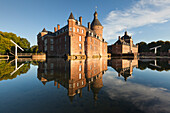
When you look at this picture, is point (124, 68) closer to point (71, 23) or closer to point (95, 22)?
point (71, 23)

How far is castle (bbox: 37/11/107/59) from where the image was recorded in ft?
102

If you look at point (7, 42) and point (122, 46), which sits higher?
point (7, 42)

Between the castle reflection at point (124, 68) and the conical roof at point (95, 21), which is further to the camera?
the conical roof at point (95, 21)

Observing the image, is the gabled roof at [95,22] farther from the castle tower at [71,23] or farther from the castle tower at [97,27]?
the castle tower at [71,23]

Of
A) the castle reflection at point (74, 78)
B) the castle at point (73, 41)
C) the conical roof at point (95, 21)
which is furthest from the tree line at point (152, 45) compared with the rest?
the castle reflection at point (74, 78)

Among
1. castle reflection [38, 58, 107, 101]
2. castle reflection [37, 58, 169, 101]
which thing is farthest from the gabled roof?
castle reflection [38, 58, 107, 101]

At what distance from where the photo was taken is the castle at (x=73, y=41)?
31.2 m

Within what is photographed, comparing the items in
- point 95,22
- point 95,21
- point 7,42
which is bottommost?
point 7,42

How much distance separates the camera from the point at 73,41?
104 feet

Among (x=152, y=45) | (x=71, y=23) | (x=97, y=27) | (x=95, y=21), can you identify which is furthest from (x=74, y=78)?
(x=152, y=45)

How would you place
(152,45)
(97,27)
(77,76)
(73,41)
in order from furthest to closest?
1. (152,45)
2. (97,27)
3. (73,41)
4. (77,76)

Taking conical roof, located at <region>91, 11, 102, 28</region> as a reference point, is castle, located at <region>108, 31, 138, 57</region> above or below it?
below

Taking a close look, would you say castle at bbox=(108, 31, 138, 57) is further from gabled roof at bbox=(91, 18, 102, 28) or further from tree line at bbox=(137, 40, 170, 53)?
gabled roof at bbox=(91, 18, 102, 28)

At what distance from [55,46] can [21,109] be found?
40622 mm
